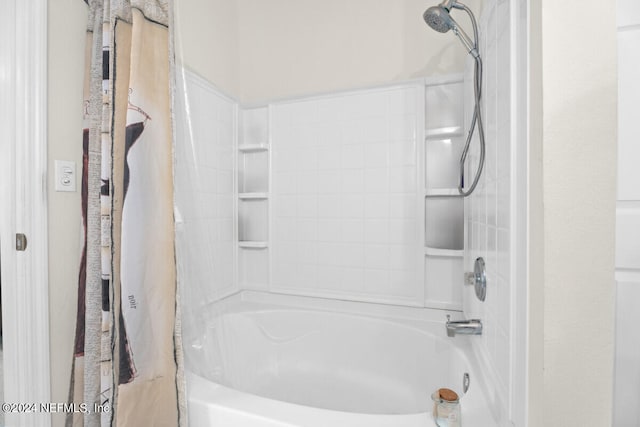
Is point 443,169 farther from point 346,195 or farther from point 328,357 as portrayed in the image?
point 328,357

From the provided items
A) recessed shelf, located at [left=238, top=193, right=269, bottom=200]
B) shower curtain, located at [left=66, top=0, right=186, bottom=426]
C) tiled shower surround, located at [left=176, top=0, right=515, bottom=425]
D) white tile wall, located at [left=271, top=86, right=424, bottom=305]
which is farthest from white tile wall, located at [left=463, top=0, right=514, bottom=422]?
recessed shelf, located at [left=238, top=193, right=269, bottom=200]

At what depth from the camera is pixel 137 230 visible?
914 mm

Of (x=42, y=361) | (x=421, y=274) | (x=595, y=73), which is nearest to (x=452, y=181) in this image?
(x=421, y=274)

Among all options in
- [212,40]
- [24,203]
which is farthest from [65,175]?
[212,40]

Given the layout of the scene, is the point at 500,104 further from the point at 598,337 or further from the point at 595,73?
the point at 598,337

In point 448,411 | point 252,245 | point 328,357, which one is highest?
point 252,245

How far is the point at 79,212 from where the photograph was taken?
115 centimetres

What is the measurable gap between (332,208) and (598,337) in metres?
1.35

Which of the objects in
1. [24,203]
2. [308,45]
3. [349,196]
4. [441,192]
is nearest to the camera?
[24,203]

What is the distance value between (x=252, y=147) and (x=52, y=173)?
1.03m

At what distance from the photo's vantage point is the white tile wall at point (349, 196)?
5.27 feet

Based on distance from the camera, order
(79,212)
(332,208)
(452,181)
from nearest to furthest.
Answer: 1. (79,212)
2. (452,181)
3. (332,208)

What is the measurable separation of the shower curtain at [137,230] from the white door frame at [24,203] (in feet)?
0.68

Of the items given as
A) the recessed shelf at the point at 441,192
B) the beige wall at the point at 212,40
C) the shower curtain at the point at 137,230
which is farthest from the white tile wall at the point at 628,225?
the beige wall at the point at 212,40
